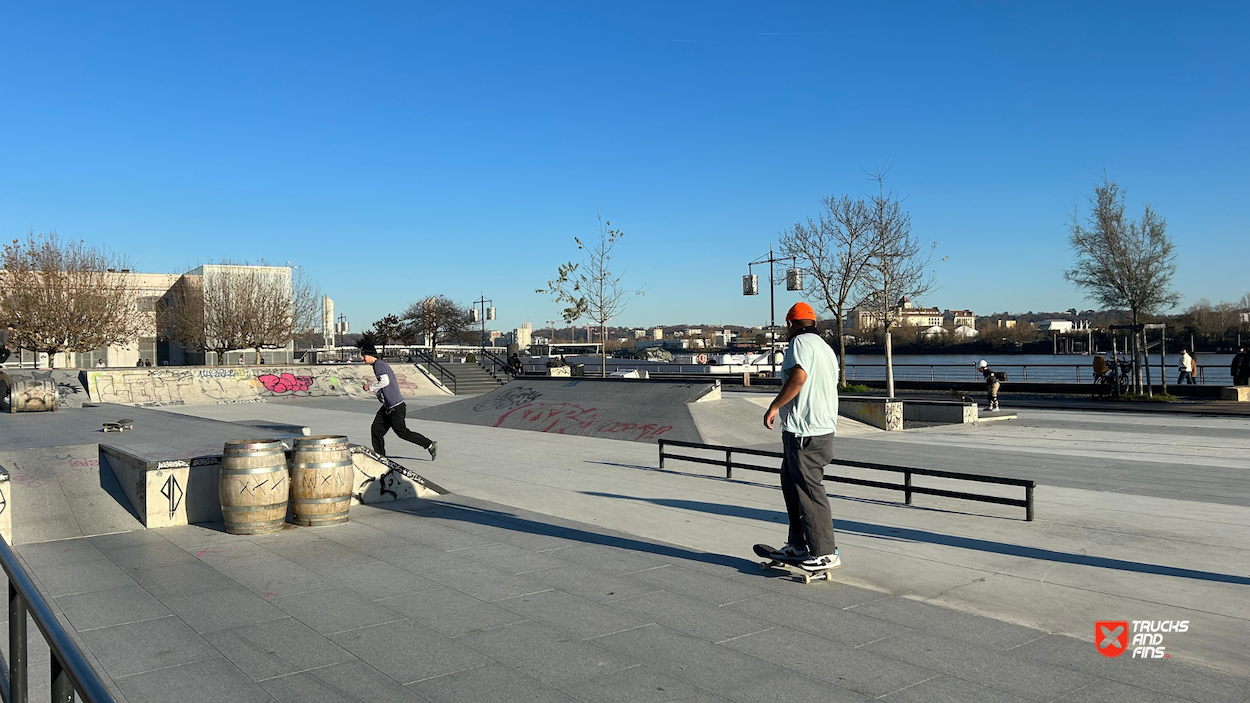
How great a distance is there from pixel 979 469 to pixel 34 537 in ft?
35.3

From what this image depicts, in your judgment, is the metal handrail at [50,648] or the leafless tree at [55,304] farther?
the leafless tree at [55,304]

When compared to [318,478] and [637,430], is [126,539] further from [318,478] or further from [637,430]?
[637,430]

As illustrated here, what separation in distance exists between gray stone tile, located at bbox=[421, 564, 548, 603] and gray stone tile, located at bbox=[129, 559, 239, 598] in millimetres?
1440

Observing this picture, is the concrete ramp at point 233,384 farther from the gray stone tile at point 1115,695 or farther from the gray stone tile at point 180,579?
the gray stone tile at point 1115,695

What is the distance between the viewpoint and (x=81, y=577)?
570 cm

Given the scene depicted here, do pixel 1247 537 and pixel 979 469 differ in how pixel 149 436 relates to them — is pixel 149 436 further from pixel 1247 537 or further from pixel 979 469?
pixel 1247 537

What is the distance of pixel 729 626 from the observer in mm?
4527

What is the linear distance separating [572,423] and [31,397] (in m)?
12.2

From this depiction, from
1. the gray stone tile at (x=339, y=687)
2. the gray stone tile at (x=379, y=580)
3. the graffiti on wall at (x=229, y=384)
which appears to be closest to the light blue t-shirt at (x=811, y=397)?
the gray stone tile at (x=379, y=580)

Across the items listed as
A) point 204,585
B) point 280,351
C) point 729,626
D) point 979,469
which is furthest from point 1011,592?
point 280,351

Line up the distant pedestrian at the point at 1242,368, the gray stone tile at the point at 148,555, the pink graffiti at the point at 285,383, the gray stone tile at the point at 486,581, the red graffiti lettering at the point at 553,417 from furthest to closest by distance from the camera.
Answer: the pink graffiti at the point at 285,383, the distant pedestrian at the point at 1242,368, the red graffiti lettering at the point at 553,417, the gray stone tile at the point at 148,555, the gray stone tile at the point at 486,581

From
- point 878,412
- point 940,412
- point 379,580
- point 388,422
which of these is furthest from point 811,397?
point 940,412

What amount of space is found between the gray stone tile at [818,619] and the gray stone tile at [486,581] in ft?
4.56

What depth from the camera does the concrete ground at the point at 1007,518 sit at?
197 inches
